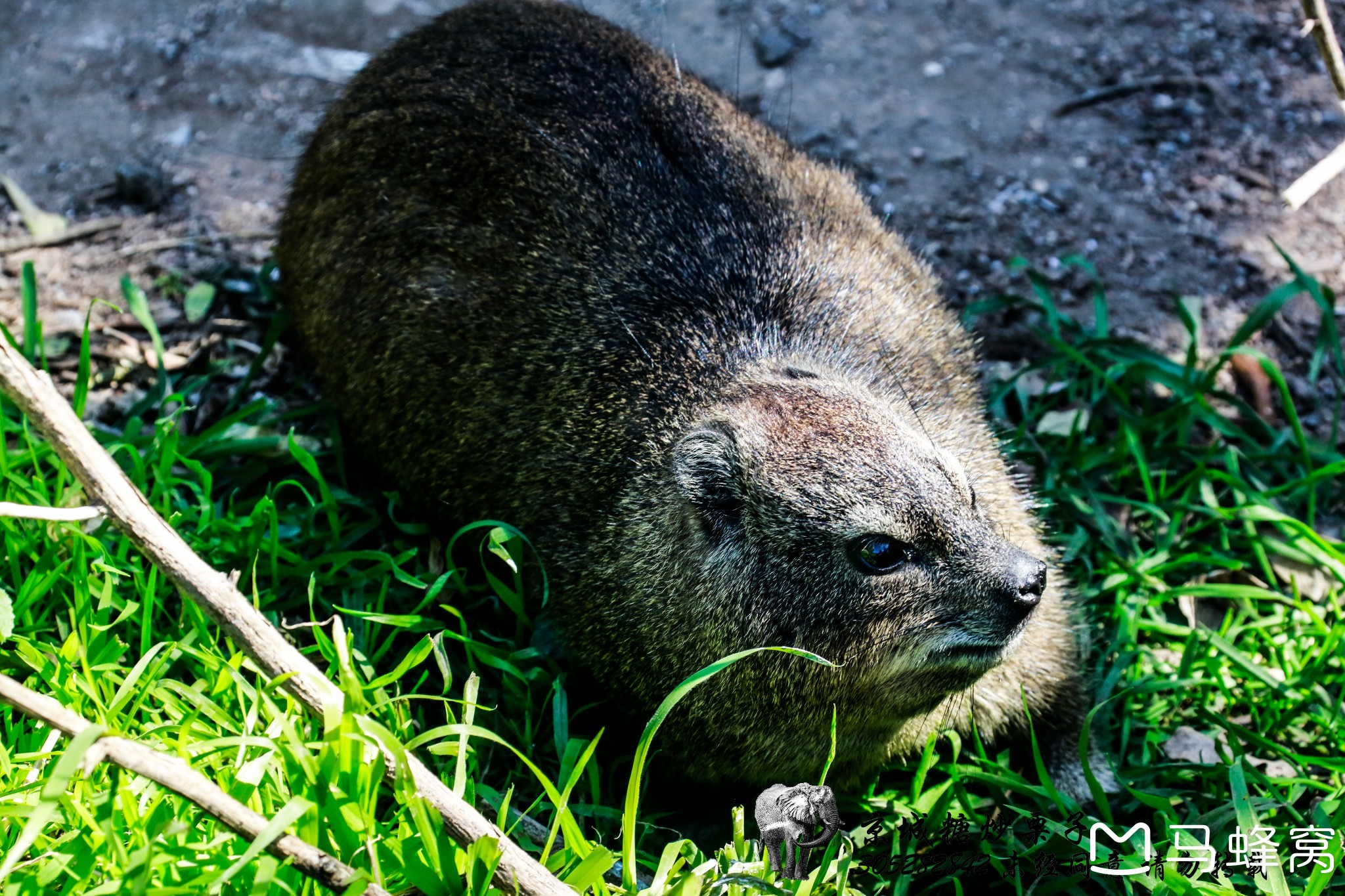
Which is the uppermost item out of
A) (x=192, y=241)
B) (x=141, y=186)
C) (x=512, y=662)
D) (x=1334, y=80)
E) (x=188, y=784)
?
(x=1334, y=80)

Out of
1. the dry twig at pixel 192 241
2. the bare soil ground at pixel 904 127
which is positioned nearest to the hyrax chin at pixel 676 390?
the dry twig at pixel 192 241

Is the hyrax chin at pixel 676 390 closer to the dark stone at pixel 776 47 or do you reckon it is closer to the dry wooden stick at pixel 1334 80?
the dry wooden stick at pixel 1334 80

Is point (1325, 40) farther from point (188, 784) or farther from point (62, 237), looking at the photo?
point (62, 237)

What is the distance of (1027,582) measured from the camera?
281 centimetres

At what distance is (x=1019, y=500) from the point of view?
3564mm

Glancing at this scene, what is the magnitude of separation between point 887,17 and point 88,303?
4.10 meters

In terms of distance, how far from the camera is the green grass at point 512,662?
263 centimetres

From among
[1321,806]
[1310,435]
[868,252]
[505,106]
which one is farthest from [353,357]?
[1310,435]

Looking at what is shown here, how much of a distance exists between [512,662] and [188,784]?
4.48 ft

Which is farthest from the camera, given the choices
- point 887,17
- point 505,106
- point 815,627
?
point 887,17

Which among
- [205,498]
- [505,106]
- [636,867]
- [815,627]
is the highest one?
[505,106]

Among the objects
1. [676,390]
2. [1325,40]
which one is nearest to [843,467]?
[676,390]

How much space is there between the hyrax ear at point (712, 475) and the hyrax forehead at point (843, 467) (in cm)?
3

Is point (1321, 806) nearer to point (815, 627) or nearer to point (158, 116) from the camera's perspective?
point (815, 627)
